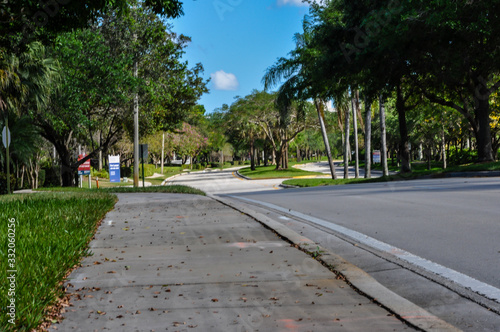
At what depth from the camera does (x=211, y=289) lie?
498 centimetres

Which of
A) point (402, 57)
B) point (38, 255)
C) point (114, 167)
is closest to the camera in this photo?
point (38, 255)

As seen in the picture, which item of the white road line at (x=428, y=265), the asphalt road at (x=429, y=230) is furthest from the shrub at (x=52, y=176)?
the white road line at (x=428, y=265)

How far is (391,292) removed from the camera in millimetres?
4707

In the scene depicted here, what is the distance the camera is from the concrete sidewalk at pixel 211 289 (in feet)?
13.2

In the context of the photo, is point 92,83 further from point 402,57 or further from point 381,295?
point 381,295

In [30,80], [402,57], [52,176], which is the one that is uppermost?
[402,57]

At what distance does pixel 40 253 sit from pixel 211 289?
2.33m

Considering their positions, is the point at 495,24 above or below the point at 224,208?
above

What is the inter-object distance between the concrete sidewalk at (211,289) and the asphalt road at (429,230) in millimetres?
781

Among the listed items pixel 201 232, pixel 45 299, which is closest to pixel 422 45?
pixel 201 232

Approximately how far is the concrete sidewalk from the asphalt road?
2.56 ft

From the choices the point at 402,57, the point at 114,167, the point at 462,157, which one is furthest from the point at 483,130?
the point at 462,157

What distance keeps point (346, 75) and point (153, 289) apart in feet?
77.6

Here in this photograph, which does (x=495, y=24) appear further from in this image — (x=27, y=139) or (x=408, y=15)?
(x=27, y=139)
